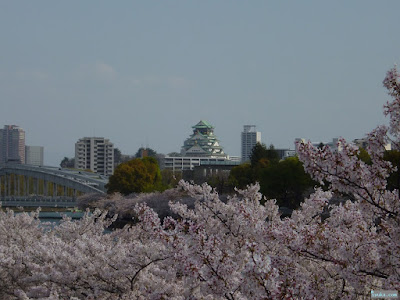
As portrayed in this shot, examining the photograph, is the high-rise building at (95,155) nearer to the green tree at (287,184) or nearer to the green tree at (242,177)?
the green tree at (242,177)

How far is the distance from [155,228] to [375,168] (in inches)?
82.3

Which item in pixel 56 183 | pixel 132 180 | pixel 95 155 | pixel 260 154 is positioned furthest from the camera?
pixel 95 155

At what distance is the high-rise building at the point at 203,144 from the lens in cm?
17250

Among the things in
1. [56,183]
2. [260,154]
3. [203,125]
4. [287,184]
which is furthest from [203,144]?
[287,184]

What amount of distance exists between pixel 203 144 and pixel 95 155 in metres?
30.4

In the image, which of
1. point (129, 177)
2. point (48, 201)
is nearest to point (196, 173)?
point (48, 201)

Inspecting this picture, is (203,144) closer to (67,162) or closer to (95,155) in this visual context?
(95,155)

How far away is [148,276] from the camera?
8.23 meters

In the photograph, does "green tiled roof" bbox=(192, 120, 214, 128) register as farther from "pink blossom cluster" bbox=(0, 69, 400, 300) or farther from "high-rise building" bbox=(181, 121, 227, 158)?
"pink blossom cluster" bbox=(0, 69, 400, 300)

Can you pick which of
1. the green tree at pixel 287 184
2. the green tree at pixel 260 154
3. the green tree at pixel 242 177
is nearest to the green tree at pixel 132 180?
the green tree at pixel 242 177

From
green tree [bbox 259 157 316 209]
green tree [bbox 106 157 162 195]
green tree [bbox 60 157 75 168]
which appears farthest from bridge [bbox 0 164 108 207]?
green tree [bbox 60 157 75 168]

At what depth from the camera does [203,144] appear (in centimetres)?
17725

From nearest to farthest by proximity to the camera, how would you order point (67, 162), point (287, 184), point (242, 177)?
point (287, 184)
point (242, 177)
point (67, 162)

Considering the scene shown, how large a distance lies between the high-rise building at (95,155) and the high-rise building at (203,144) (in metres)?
21.9
